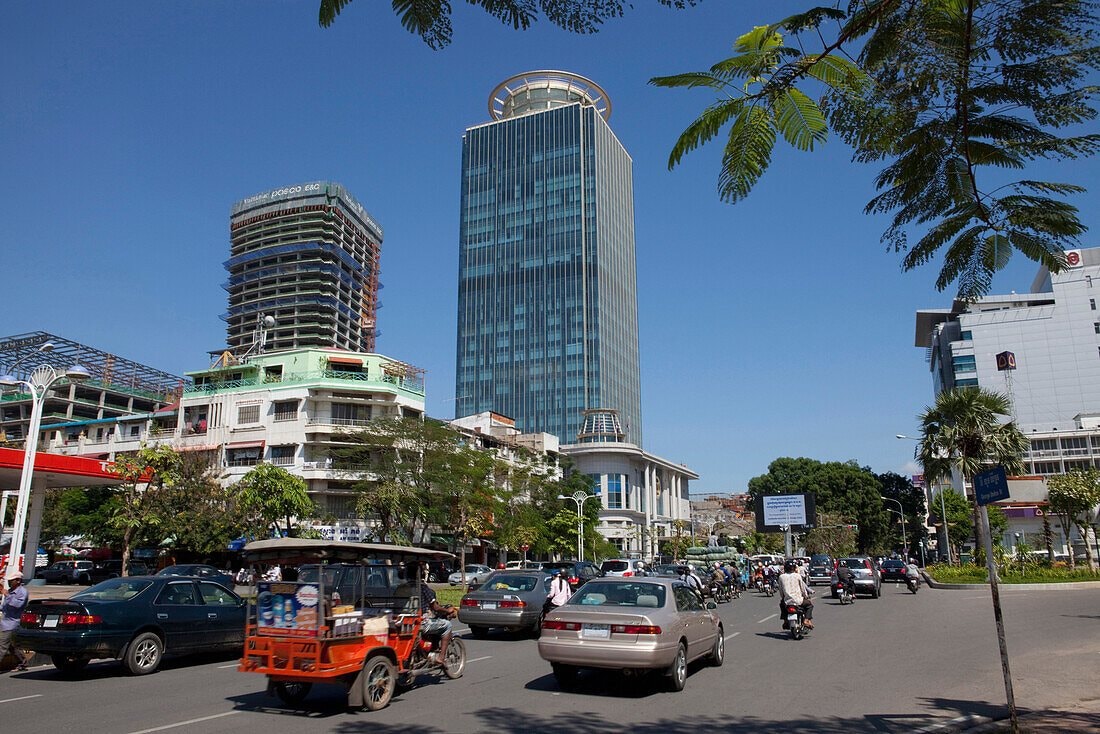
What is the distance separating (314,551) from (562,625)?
3.41m

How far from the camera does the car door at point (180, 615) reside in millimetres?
12500

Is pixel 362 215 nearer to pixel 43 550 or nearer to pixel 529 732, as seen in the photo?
pixel 43 550

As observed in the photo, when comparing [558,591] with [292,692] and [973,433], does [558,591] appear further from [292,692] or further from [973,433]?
[973,433]

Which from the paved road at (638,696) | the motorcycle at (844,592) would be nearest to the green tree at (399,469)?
the motorcycle at (844,592)

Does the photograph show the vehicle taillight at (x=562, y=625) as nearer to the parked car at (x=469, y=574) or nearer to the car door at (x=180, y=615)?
the car door at (x=180, y=615)

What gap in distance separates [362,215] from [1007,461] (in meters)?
126

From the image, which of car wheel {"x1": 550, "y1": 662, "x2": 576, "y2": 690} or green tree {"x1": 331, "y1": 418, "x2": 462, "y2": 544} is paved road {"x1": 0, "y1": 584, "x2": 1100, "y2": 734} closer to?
car wheel {"x1": 550, "y1": 662, "x2": 576, "y2": 690}

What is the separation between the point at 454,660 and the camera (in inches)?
439

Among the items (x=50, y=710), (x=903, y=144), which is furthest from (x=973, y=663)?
(x=50, y=710)

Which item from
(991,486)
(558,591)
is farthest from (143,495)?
(991,486)

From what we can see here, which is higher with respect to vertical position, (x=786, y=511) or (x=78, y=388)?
(x=78, y=388)

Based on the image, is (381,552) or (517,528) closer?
(381,552)

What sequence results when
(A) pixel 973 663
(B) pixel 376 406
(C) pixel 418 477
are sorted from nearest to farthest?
(A) pixel 973 663
(C) pixel 418 477
(B) pixel 376 406

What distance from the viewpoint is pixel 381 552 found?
1012 centimetres
